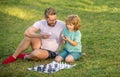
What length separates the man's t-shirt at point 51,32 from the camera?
7.28m

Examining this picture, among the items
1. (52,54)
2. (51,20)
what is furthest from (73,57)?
(51,20)

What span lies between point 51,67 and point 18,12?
817cm

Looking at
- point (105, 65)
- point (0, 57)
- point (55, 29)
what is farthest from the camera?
point (0, 57)

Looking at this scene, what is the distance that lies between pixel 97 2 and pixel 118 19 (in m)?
4.79

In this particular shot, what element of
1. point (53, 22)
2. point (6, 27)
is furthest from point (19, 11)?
point (53, 22)

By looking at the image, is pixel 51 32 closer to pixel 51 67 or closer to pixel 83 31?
pixel 51 67

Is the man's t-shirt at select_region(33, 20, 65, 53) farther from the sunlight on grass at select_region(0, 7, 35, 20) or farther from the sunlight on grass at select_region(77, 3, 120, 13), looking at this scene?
the sunlight on grass at select_region(77, 3, 120, 13)

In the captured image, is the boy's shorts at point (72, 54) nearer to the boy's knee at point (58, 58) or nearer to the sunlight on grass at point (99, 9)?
the boy's knee at point (58, 58)

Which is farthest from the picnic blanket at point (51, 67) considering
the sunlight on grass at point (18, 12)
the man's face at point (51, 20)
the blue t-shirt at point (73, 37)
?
the sunlight on grass at point (18, 12)

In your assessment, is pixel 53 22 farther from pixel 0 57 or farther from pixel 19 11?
pixel 19 11

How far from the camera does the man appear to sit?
7.19 m

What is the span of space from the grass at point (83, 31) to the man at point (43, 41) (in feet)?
0.46

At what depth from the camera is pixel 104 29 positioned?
36.1 feet

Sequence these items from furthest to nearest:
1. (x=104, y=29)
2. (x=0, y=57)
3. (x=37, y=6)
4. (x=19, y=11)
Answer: (x=37, y=6) → (x=19, y=11) → (x=104, y=29) → (x=0, y=57)
